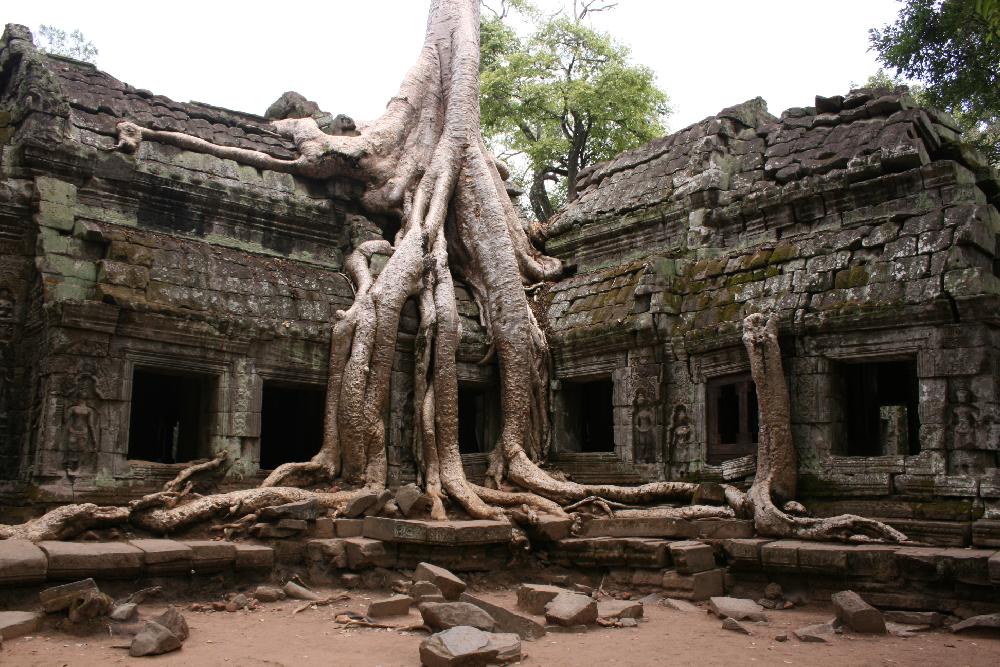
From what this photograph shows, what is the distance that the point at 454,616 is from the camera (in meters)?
5.62

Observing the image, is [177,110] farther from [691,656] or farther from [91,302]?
[691,656]

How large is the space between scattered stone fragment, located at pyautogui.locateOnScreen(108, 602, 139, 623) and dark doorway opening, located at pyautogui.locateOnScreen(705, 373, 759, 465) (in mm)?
5413

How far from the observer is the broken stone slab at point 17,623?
5062 mm

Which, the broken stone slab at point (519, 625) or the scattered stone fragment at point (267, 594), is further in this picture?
the scattered stone fragment at point (267, 594)

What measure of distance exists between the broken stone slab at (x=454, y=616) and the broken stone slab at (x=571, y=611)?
0.51 metres

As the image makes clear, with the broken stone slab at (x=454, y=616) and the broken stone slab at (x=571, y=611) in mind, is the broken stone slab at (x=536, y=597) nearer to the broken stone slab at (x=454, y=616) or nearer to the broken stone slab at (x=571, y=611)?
the broken stone slab at (x=571, y=611)

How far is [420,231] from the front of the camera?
34.5 feet

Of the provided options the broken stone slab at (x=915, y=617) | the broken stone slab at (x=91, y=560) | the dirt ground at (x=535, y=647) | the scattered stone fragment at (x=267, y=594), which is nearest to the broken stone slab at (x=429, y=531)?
the scattered stone fragment at (x=267, y=594)

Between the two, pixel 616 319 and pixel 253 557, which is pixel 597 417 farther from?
pixel 253 557

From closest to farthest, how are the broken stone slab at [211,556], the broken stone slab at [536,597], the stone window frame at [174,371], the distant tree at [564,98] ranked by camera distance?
the broken stone slab at [536,597] → the broken stone slab at [211,556] → the stone window frame at [174,371] → the distant tree at [564,98]

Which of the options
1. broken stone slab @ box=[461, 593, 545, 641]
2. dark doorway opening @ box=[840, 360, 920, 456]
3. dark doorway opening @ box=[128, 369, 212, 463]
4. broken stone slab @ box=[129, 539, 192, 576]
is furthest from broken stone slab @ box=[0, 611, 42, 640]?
dark doorway opening @ box=[840, 360, 920, 456]

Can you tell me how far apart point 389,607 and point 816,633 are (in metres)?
2.72

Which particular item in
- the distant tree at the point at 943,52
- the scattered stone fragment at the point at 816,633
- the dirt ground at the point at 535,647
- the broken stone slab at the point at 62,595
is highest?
the distant tree at the point at 943,52

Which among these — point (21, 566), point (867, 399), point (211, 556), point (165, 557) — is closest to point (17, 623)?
point (21, 566)
